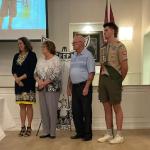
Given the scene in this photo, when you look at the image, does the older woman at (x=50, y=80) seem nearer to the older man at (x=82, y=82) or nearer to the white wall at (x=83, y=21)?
the older man at (x=82, y=82)

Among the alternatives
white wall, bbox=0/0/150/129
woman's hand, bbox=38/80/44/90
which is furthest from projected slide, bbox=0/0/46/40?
woman's hand, bbox=38/80/44/90

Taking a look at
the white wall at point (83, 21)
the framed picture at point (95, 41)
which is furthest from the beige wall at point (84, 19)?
the framed picture at point (95, 41)

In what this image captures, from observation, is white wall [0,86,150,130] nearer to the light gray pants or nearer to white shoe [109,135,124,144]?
the light gray pants

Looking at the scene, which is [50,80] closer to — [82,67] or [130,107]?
[82,67]

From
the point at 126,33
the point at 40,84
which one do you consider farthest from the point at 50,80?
the point at 126,33

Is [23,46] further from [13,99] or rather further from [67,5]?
[67,5]

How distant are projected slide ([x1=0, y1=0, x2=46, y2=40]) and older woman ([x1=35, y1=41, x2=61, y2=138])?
1.22 metres

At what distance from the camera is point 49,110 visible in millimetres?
4344

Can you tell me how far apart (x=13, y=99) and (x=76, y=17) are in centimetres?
169

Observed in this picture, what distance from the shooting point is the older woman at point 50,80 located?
14.1 feet

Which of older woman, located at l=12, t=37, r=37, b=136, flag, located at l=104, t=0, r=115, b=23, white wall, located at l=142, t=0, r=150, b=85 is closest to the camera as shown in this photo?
older woman, located at l=12, t=37, r=37, b=136

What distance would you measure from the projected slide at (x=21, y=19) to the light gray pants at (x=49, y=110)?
4.81 feet

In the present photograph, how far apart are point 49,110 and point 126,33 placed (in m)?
2.03

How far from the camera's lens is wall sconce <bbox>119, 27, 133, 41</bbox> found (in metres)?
5.53
